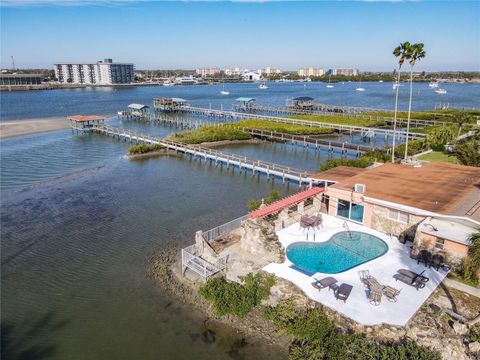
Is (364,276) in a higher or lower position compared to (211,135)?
lower

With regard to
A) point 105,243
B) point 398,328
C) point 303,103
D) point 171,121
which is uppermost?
point 303,103

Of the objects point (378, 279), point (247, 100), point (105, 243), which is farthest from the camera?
point (247, 100)

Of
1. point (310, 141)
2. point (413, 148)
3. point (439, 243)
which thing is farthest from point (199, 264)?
point (310, 141)

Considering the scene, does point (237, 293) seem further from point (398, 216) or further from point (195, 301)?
point (398, 216)

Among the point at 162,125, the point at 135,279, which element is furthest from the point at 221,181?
the point at 162,125

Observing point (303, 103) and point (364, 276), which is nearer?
point (364, 276)

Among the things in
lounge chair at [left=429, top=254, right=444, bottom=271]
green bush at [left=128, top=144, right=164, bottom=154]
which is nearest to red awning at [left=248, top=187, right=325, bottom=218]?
lounge chair at [left=429, top=254, right=444, bottom=271]

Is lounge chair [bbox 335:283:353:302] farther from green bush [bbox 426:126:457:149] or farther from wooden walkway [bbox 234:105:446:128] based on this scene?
wooden walkway [bbox 234:105:446:128]
